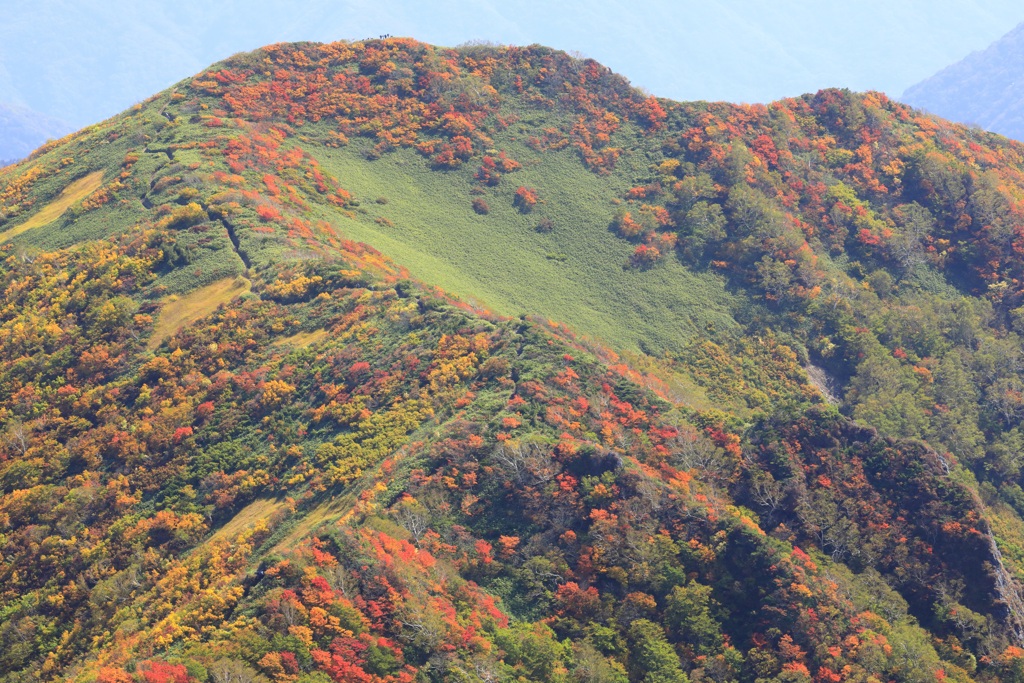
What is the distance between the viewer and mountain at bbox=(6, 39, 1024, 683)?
55250mm

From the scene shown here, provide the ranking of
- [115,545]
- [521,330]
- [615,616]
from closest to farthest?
[615,616] < [115,545] < [521,330]

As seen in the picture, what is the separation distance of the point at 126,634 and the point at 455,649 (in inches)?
Answer: 875

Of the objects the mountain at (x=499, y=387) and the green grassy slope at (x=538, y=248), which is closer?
the mountain at (x=499, y=387)

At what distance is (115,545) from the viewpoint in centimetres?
6203

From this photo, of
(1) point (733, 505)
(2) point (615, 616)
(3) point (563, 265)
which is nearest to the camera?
(2) point (615, 616)

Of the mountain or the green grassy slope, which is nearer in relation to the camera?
the mountain

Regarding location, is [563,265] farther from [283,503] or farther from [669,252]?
[283,503]

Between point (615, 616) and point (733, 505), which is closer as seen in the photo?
point (615, 616)

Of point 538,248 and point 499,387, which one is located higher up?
point 538,248

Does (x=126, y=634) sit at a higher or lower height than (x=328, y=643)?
lower

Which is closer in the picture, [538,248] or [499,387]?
[499,387]

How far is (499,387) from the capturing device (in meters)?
73.0

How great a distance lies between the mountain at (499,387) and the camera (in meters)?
55.2

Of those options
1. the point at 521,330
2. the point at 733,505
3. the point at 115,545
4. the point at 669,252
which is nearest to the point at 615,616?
the point at 733,505
